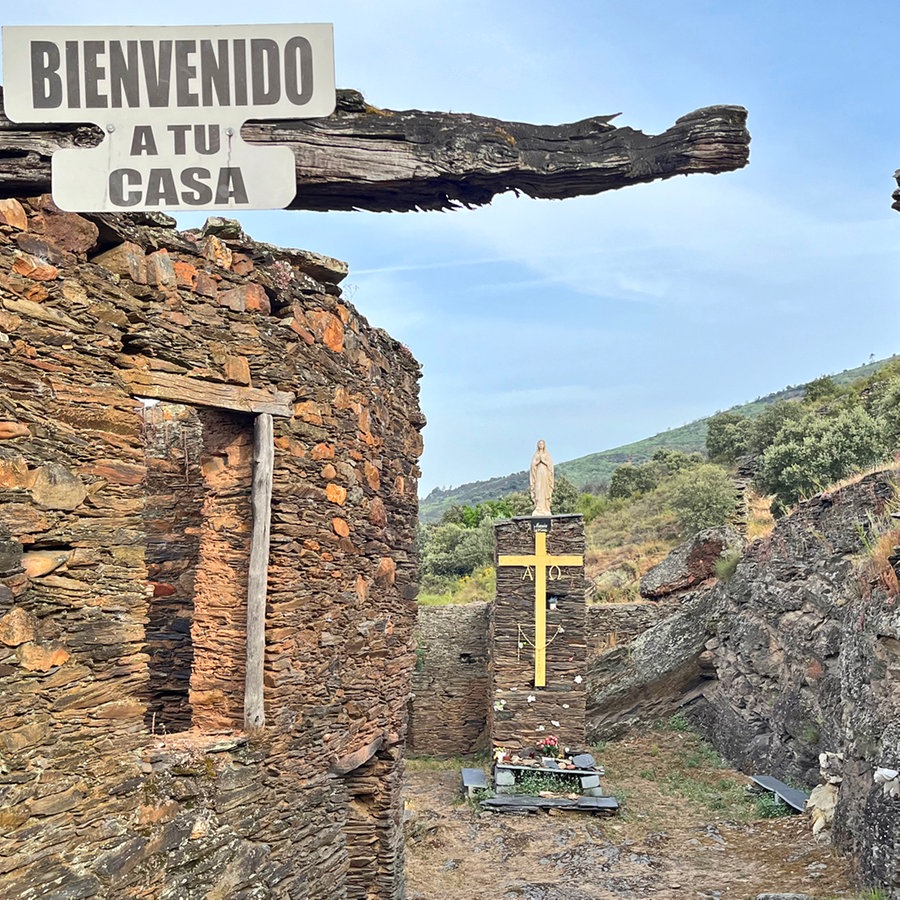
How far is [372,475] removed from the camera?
628cm

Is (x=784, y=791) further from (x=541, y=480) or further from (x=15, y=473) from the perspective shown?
(x=15, y=473)

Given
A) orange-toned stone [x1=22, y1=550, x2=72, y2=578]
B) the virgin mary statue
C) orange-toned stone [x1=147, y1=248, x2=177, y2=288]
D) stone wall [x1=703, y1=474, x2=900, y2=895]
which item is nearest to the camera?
orange-toned stone [x1=22, y1=550, x2=72, y2=578]

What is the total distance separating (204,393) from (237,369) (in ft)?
0.96

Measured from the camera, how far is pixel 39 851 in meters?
3.38

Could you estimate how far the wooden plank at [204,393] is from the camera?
4.09 meters

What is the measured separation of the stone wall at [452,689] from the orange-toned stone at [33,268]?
1414cm

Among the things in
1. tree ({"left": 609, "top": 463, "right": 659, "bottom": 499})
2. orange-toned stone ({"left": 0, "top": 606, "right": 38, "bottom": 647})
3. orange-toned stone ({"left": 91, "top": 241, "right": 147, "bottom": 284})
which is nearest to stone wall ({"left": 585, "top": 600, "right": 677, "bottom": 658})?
orange-toned stone ({"left": 91, "top": 241, "right": 147, "bottom": 284})

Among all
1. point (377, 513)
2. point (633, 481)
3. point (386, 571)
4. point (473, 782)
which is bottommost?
point (473, 782)

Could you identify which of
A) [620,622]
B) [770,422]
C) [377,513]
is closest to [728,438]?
[770,422]

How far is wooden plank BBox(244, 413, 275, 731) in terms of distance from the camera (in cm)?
473

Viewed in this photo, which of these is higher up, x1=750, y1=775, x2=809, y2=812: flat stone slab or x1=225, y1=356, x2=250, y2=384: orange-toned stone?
x1=225, y1=356, x2=250, y2=384: orange-toned stone

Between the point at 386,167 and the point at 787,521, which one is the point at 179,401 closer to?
the point at 386,167

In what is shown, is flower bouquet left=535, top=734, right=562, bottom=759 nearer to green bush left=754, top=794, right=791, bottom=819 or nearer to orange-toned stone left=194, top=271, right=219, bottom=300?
green bush left=754, top=794, right=791, bottom=819

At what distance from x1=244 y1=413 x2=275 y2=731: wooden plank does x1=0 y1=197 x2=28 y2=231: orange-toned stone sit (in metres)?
1.66
